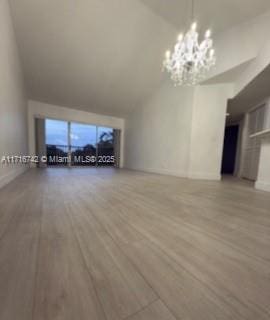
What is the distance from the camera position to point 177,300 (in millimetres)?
539

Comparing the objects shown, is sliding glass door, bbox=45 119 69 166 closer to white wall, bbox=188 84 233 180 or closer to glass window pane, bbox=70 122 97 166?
glass window pane, bbox=70 122 97 166

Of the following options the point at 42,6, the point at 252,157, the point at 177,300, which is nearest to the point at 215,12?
the point at 42,6

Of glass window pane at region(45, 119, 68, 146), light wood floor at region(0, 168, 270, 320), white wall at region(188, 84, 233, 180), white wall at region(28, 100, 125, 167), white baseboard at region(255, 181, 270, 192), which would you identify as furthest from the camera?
glass window pane at region(45, 119, 68, 146)

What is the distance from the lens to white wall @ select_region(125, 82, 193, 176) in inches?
157

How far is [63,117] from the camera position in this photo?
540cm

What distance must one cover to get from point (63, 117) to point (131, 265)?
18.9 ft

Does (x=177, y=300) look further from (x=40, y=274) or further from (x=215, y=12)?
(x=215, y=12)

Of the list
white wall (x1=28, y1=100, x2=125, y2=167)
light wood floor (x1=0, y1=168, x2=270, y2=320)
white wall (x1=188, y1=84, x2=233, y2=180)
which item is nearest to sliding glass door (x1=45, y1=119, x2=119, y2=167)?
white wall (x1=28, y1=100, x2=125, y2=167)

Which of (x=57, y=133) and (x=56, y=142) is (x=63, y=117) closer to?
(x=57, y=133)

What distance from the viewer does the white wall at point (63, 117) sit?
193 inches

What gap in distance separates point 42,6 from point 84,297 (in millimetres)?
4121

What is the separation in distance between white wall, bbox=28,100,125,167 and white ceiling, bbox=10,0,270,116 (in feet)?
1.08

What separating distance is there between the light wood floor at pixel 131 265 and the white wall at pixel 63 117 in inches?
177

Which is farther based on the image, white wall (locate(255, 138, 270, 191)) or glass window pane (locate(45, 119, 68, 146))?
glass window pane (locate(45, 119, 68, 146))
